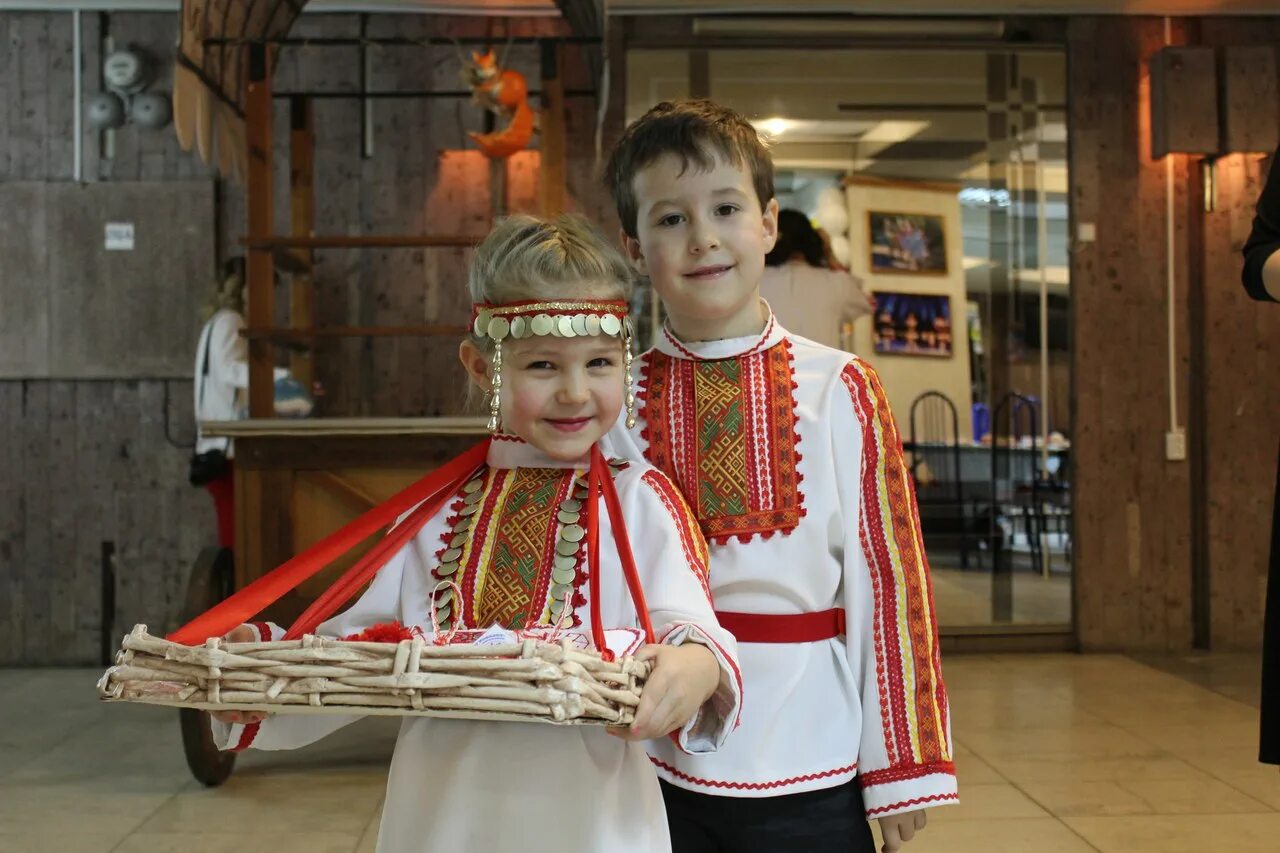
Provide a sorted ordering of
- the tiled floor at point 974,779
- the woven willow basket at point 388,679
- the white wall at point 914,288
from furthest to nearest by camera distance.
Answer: the white wall at point 914,288, the tiled floor at point 974,779, the woven willow basket at point 388,679

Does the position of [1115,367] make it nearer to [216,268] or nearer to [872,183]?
[872,183]

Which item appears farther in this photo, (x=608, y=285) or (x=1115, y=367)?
(x=1115, y=367)

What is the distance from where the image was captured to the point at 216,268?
19.7ft

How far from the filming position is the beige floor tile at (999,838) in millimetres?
3256

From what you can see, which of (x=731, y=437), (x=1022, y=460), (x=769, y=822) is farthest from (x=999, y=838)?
(x=1022, y=460)

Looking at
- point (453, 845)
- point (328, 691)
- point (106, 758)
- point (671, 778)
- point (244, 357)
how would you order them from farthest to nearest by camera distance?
point (244, 357) < point (106, 758) < point (671, 778) < point (453, 845) < point (328, 691)

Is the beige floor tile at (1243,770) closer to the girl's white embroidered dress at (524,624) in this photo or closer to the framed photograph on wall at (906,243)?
the framed photograph on wall at (906,243)

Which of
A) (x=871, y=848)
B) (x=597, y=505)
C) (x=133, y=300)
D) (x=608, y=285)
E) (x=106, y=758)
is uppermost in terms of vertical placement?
(x=133, y=300)

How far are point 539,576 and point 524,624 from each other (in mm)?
47

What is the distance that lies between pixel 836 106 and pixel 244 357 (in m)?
2.80

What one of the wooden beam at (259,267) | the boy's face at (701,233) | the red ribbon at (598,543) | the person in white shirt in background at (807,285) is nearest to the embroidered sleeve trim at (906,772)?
the red ribbon at (598,543)

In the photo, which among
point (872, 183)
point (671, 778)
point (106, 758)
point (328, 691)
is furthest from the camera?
point (872, 183)

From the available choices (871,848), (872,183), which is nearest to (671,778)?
(871,848)

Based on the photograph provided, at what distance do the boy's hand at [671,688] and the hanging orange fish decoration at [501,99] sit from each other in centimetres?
375
